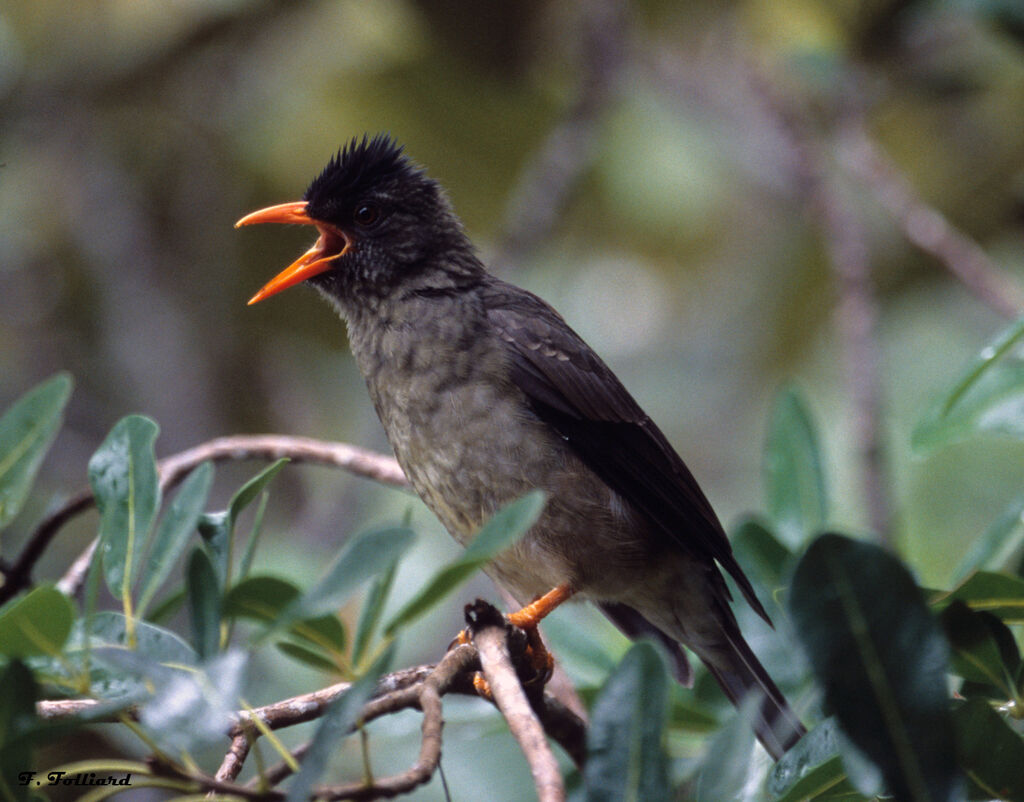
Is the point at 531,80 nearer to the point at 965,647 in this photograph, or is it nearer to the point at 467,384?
the point at 467,384

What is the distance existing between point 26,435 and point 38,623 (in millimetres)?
867

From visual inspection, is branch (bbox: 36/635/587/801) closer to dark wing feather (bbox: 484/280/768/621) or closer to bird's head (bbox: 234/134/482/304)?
dark wing feather (bbox: 484/280/768/621)

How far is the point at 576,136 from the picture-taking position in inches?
185

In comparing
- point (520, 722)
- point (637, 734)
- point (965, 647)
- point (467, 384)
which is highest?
point (467, 384)

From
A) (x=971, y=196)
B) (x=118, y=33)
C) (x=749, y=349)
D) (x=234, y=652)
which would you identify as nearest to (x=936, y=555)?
(x=971, y=196)

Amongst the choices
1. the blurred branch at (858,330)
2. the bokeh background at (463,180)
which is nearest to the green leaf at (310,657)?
the blurred branch at (858,330)

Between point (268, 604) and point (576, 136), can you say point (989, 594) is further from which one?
point (576, 136)

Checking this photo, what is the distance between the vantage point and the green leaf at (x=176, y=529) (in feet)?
5.60

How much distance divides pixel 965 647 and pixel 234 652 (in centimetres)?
102

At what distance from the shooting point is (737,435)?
6746mm

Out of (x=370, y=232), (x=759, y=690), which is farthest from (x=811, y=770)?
(x=370, y=232)

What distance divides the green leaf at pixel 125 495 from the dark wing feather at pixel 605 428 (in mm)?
1446

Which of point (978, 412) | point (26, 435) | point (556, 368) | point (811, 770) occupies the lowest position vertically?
point (811, 770)

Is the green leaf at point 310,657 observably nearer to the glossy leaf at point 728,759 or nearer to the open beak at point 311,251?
the glossy leaf at point 728,759
